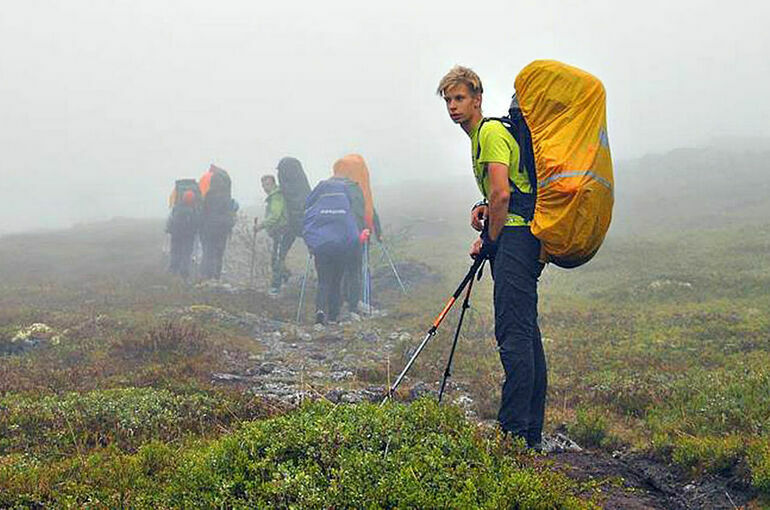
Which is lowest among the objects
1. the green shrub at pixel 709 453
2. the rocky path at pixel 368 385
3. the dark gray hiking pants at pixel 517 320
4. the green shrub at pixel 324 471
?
the rocky path at pixel 368 385

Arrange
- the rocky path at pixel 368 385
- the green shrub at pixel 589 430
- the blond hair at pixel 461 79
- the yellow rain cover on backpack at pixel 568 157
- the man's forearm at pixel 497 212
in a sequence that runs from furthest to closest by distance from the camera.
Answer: the green shrub at pixel 589 430, the blond hair at pixel 461 79, the man's forearm at pixel 497 212, the rocky path at pixel 368 385, the yellow rain cover on backpack at pixel 568 157

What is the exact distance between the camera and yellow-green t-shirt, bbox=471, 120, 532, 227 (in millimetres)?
5359

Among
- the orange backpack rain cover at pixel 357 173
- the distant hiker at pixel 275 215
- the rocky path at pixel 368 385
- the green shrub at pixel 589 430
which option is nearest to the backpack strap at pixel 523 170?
the rocky path at pixel 368 385

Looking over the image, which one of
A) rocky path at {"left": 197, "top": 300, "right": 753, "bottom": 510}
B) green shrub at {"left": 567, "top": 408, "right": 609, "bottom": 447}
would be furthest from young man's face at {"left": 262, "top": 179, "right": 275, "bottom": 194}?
green shrub at {"left": 567, "top": 408, "right": 609, "bottom": 447}

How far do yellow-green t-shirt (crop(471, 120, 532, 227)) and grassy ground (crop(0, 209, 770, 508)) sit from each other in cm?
213

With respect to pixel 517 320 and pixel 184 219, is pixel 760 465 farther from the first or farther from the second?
pixel 184 219

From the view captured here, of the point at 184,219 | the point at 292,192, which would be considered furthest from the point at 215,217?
Answer: the point at 292,192

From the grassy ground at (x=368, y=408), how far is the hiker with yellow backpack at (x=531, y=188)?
855 mm

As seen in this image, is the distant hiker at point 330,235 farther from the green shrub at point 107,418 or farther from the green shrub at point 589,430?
the green shrub at point 589,430

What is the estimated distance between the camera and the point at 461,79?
5527mm

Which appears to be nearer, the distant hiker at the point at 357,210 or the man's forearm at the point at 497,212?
the man's forearm at the point at 497,212

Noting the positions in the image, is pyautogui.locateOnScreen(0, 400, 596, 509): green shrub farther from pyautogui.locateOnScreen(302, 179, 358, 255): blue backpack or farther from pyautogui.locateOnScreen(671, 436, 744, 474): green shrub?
pyautogui.locateOnScreen(302, 179, 358, 255): blue backpack

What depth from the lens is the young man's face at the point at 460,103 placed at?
18.2 feet

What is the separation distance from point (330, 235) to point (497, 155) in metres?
11.9
